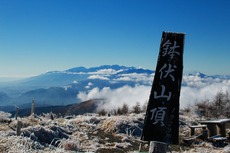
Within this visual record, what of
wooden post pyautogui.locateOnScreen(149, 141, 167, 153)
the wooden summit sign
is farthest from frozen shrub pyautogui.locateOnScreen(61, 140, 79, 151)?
wooden post pyautogui.locateOnScreen(149, 141, 167, 153)

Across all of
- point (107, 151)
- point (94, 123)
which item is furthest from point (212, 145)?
point (94, 123)

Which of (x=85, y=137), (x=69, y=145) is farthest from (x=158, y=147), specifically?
(x=85, y=137)

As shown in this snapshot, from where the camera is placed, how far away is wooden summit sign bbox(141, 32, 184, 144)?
6.49m

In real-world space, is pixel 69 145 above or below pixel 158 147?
below

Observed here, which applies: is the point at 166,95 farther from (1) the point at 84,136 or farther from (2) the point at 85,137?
(1) the point at 84,136

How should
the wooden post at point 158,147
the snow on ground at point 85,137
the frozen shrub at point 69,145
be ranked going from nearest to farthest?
the wooden post at point 158,147 < the frozen shrub at point 69,145 < the snow on ground at point 85,137

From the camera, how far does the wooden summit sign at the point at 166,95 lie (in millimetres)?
6492

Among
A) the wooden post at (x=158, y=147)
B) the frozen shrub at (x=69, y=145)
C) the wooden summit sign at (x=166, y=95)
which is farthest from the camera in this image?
the frozen shrub at (x=69, y=145)

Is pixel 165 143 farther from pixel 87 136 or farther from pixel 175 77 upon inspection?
pixel 87 136

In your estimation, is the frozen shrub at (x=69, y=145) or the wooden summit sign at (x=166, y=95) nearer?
the wooden summit sign at (x=166, y=95)

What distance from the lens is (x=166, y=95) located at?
6555 millimetres

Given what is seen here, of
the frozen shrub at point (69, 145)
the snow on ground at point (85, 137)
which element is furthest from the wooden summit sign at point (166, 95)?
the frozen shrub at point (69, 145)

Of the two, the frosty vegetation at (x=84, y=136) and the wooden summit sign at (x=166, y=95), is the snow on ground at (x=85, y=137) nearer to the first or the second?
the frosty vegetation at (x=84, y=136)

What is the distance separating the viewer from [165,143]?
6.32 meters
